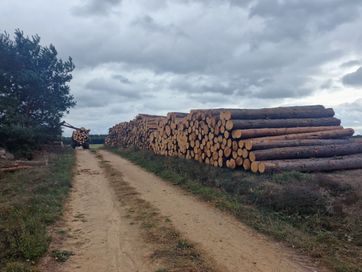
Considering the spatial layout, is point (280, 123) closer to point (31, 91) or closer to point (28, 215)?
point (28, 215)

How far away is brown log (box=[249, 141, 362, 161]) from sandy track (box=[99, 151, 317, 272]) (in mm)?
2914

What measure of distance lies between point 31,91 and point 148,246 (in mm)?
21475

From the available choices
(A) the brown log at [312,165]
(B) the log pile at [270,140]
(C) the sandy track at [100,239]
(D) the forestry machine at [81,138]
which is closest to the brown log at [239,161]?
(B) the log pile at [270,140]

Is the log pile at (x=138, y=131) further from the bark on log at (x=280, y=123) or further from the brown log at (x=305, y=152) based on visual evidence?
the brown log at (x=305, y=152)

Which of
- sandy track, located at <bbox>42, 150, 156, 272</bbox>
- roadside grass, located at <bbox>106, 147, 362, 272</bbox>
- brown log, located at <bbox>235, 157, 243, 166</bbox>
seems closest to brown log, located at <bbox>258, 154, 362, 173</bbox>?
roadside grass, located at <bbox>106, 147, 362, 272</bbox>

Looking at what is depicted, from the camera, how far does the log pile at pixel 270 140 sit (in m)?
12.0

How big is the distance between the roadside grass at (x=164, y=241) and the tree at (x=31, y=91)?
14269 millimetres

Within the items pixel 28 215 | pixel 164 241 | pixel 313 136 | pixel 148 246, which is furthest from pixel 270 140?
pixel 28 215

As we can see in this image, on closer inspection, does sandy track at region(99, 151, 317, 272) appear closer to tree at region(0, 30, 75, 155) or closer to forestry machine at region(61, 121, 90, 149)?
tree at region(0, 30, 75, 155)

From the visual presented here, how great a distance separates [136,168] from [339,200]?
1167cm

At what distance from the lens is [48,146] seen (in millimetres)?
31047

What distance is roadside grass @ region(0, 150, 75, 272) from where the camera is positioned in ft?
19.1

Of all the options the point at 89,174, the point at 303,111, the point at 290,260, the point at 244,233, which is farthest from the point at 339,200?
the point at 89,174

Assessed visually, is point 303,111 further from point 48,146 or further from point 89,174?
point 48,146
